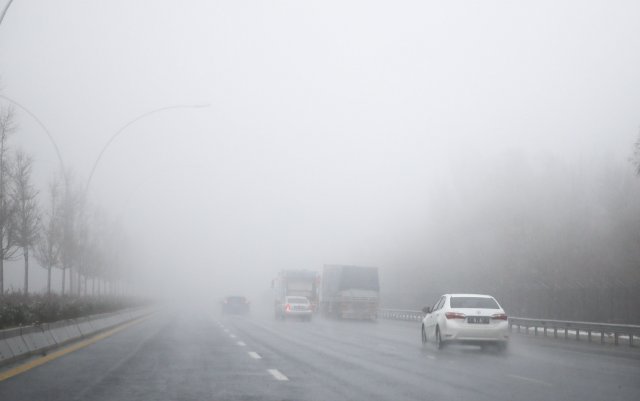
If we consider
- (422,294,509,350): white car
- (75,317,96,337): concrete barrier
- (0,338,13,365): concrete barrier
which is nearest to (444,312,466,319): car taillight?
(422,294,509,350): white car

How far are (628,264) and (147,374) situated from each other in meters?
37.5

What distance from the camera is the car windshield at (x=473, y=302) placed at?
22.7m

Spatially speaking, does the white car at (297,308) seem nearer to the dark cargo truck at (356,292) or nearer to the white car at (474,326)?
the dark cargo truck at (356,292)

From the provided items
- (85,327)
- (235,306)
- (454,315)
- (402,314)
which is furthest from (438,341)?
(235,306)

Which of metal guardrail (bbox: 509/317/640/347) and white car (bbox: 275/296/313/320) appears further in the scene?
white car (bbox: 275/296/313/320)

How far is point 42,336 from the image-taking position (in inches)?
789

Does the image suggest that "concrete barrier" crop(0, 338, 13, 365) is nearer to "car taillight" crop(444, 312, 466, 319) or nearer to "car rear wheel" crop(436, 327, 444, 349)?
"car taillight" crop(444, 312, 466, 319)

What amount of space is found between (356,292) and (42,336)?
113ft

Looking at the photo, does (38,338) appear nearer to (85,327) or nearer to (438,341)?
(85,327)

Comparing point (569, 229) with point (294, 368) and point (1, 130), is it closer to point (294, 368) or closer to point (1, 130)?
point (1, 130)

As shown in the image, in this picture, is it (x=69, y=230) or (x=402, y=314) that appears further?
(x=402, y=314)

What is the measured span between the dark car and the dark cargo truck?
17.7 m

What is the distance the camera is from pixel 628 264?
46156 mm

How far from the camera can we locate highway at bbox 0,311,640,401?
1199cm
